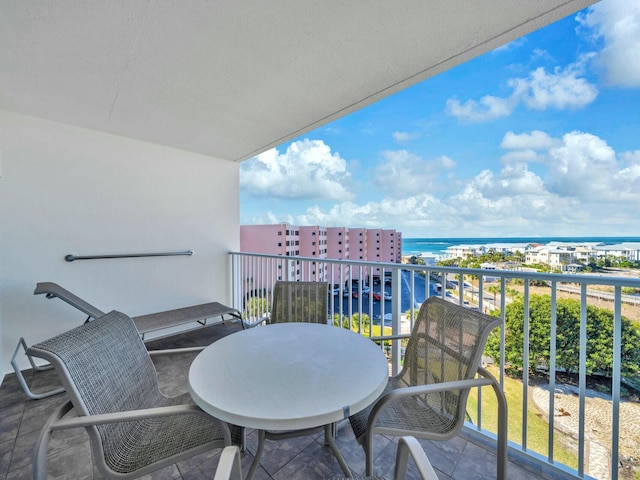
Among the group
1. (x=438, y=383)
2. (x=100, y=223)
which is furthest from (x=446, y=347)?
(x=100, y=223)

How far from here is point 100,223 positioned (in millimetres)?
3199

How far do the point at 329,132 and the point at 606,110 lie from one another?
14.1m

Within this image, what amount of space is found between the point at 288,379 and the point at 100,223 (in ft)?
11.1

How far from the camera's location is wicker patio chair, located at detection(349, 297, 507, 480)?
114 centimetres

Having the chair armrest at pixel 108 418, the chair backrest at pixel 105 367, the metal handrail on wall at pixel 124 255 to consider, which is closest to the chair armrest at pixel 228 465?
the chair armrest at pixel 108 418

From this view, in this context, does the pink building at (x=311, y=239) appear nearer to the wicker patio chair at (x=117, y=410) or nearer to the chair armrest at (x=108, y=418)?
the wicker patio chair at (x=117, y=410)

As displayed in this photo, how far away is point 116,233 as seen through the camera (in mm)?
3316

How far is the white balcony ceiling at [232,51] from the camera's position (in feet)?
5.07

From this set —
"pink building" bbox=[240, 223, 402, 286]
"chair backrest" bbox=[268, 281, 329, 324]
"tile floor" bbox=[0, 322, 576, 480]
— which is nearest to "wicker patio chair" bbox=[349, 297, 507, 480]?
"tile floor" bbox=[0, 322, 576, 480]

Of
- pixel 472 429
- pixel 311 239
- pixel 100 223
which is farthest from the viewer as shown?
pixel 311 239

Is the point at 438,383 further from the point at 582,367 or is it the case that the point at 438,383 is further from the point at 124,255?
the point at 124,255

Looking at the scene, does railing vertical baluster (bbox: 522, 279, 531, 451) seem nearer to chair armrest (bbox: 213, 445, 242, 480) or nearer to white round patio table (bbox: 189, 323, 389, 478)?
white round patio table (bbox: 189, 323, 389, 478)

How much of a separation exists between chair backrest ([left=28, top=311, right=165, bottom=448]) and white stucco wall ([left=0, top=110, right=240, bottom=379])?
7.68ft

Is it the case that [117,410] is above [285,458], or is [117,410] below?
above
